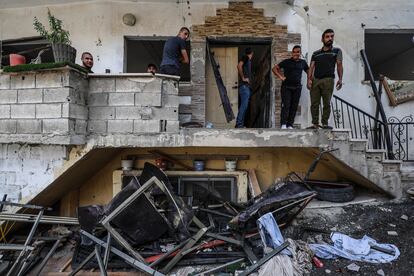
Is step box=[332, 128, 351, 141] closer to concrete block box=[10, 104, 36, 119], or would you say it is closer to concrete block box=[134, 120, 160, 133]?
concrete block box=[134, 120, 160, 133]

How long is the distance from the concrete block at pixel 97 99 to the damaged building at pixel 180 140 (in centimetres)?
2

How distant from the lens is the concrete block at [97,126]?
15.6 ft

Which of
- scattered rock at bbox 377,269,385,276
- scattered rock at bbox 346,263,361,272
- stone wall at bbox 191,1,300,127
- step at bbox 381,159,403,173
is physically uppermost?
stone wall at bbox 191,1,300,127

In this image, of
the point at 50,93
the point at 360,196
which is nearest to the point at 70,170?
the point at 50,93

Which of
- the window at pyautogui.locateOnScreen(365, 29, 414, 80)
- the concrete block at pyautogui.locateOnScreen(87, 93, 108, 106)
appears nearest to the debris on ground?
the concrete block at pyautogui.locateOnScreen(87, 93, 108, 106)

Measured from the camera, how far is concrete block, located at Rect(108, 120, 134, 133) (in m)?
4.75

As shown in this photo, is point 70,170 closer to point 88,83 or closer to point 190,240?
point 88,83

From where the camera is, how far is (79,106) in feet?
15.1

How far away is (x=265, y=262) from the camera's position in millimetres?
3961

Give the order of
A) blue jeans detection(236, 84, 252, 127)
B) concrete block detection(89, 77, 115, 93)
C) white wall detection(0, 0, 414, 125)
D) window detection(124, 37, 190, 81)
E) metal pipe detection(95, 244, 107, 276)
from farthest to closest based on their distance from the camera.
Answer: window detection(124, 37, 190, 81) < white wall detection(0, 0, 414, 125) < blue jeans detection(236, 84, 252, 127) < concrete block detection(89, 77, 115, 93) < metal pipe detection(95, 244, 107, 276)

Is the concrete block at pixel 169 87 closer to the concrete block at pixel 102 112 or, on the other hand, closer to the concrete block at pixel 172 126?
the concrete block at pixel 172 126

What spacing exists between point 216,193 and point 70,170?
2.68 metres

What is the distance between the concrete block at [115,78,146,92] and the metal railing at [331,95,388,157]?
4.01 m

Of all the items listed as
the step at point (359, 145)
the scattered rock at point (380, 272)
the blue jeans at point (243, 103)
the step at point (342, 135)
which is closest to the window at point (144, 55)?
the blue jeans at point (243, 103)
